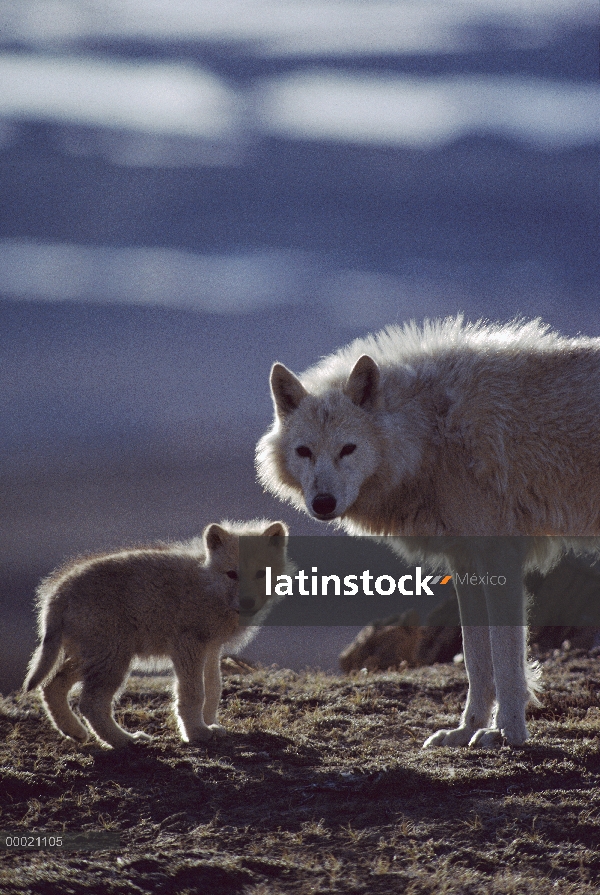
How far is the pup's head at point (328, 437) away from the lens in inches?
257

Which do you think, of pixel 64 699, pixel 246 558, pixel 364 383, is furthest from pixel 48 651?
pixel 364 383

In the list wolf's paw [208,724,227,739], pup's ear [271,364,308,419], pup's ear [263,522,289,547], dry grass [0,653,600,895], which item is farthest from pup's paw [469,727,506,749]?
pup's ear [271,364,308,419]

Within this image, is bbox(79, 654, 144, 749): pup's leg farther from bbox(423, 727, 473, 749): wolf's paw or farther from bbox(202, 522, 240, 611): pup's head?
bbox(423, 727, 473, 749): wolf's paw

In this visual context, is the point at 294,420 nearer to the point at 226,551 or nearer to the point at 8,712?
the point at 226,551

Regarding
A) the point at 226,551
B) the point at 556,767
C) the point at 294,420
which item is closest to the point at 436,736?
the point at 556,767

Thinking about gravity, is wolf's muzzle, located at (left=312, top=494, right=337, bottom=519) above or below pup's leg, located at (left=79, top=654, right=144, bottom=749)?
above

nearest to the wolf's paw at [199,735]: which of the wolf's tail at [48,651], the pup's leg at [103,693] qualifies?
the pup's leg at [103,693]

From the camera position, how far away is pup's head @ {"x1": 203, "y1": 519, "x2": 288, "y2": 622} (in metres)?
6.79

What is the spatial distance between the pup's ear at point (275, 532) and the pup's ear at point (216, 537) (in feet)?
0.94

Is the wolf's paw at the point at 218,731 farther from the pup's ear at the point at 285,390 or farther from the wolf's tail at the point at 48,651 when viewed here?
the pup's ear at the point at 285,390

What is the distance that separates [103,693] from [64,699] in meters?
0.48

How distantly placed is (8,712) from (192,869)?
386 centimetres

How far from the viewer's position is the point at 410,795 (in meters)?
5.69

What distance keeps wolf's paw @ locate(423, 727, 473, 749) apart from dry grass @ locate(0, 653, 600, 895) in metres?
0.15
